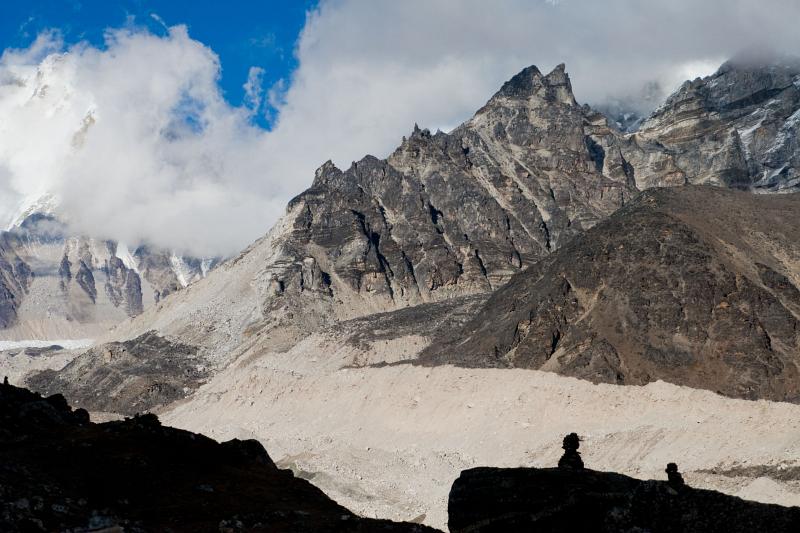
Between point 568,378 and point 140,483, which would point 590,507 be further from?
point 568,378

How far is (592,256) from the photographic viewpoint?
109m

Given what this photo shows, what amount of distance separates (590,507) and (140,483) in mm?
17114

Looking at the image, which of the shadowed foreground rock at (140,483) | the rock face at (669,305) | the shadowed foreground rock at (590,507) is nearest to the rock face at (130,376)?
the rock face at (669,305)

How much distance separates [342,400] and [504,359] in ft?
75.5

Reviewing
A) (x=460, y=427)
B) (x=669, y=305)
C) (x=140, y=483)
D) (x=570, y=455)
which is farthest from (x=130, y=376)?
(x=140, y=483)

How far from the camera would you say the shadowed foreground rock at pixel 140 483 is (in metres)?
24.7

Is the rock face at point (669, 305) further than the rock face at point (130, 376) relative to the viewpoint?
No

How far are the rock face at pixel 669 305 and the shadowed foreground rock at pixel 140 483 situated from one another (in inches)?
2483

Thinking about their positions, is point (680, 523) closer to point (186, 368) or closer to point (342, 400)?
point (342, 400)

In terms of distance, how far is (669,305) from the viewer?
96000 millimetres

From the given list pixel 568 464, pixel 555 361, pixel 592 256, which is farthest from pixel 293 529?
pixel 592 256

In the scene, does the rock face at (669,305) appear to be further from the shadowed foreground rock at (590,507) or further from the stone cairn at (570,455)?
the shadowed foreground rock at (590,507)

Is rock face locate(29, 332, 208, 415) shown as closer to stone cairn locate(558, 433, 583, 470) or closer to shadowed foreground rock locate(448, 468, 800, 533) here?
stone cairn locate(558, 433, 583, 470)

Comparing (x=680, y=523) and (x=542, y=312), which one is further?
(x=542, y=312)
